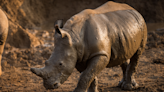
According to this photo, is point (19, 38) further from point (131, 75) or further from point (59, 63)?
point (59, 63)

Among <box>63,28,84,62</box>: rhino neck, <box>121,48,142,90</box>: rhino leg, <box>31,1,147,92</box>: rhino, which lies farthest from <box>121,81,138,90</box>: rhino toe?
<box>63,28,84,62</box>: rhino neck

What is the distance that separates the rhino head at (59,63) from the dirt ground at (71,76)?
138 cm

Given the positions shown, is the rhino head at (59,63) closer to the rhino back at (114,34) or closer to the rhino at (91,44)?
the rhino at (91,44)

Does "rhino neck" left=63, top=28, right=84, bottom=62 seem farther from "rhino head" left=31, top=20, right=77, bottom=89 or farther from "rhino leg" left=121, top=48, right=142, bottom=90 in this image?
"rhino leg" left=121, top=48, right=142, bottom=90

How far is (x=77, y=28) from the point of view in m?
2.75

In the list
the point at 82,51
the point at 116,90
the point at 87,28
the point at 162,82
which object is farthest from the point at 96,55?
the point at 162,82

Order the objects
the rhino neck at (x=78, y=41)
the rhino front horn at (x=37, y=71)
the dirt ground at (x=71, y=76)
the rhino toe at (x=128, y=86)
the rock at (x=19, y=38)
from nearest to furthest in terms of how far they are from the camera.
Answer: the rhino front horn at (x=37, y=71) → the rhino neck at (x=78, y=41) → the rhino toe at (x=128, y=86) → the dirt ground at (x=71, y=76) → the rock at (x=19, y=38)

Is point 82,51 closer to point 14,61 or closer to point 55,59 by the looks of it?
point 55,59

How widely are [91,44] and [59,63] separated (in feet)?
1.63

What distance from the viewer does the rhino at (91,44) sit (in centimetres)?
253

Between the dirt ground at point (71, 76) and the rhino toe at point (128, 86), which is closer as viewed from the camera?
the rhino toe at point (128, 86)

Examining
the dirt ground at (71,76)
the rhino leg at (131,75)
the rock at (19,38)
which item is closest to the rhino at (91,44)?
the rhino leg at (131,75)

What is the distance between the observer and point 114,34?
2.97 m

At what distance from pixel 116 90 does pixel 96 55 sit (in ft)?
4.12
